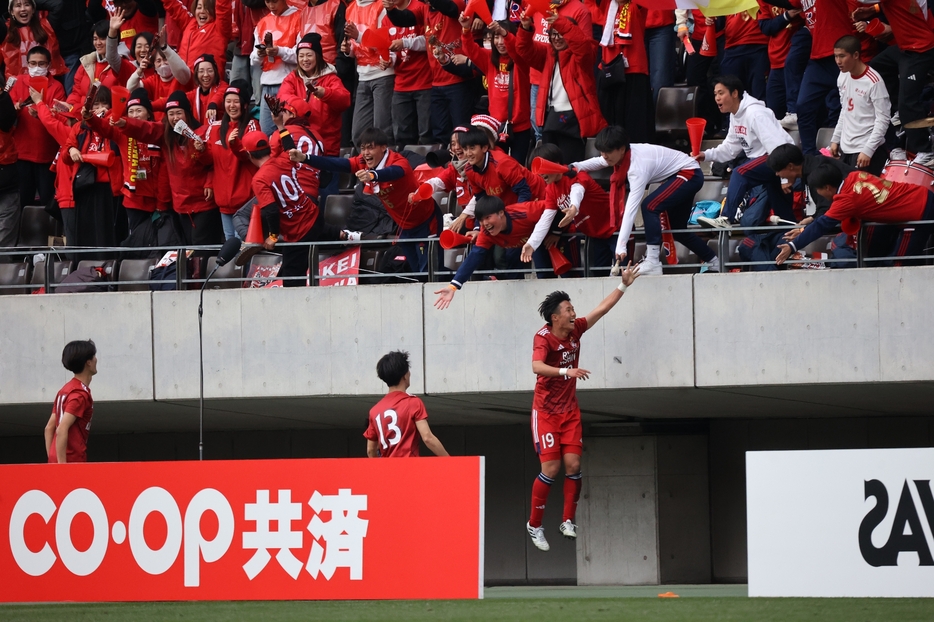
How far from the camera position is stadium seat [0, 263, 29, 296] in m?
14.9

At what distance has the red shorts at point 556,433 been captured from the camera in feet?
34.5

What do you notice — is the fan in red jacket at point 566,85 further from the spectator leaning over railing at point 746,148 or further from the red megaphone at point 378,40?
the red megaphone at point 378,40

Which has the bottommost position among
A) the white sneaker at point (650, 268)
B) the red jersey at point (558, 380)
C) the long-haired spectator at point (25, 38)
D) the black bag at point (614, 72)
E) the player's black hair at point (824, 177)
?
the red jersey at point (558, 380)

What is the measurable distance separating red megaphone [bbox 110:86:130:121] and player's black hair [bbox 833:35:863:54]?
7.34 metres

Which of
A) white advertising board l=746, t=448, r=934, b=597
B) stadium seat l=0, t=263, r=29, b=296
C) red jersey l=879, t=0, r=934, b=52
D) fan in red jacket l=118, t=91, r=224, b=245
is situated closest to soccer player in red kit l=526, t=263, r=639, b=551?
white advertising board l=746, t=448, r=934, b=597

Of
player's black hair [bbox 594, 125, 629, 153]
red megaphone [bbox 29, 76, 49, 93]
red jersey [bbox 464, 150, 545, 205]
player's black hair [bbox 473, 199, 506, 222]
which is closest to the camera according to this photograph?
player's black hair [bbox 594, 125, 629, 153]

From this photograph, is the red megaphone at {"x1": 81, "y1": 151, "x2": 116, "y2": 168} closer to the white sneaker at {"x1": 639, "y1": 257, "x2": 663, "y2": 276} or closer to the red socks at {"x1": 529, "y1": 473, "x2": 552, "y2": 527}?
the white sneaker at {"x1": 639, "y1": 257, "x2": 663, "y2": 276}

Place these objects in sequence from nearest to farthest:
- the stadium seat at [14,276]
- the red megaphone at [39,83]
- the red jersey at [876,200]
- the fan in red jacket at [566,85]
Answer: the red jersey at [876,200], the fan in red jacket at [566,85], the stadium seat at [14,276], the red megaphone at [39,83]

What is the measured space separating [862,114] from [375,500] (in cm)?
614

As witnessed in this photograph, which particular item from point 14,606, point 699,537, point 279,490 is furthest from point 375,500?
point 699,537

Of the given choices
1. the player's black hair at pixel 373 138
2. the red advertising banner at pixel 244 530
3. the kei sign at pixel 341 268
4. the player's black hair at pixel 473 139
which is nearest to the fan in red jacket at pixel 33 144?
the kei sign at pixel 341 268

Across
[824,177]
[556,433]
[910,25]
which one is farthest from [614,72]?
[556,433]

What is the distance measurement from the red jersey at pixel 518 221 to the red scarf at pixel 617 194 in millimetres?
625

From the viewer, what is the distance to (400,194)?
41.6ft
